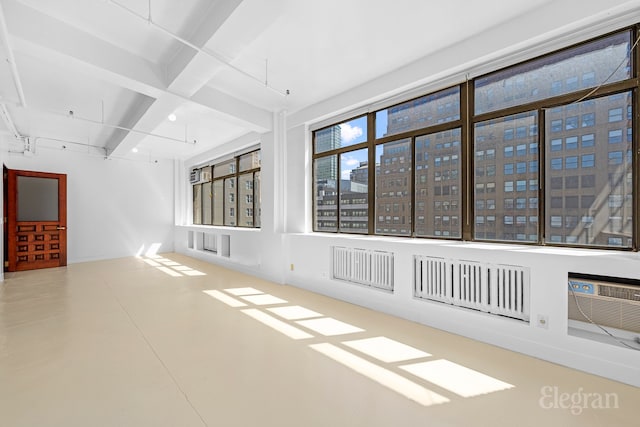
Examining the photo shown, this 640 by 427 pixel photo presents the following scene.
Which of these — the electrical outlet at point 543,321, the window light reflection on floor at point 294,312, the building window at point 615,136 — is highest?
the building window at point 615,136

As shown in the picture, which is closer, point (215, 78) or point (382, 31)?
point (382, 31)

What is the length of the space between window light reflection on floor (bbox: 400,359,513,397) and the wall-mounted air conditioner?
98 centimetres

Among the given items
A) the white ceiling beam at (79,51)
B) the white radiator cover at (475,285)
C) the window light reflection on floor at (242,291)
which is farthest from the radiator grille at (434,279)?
the white ceiling beam at (79,51)

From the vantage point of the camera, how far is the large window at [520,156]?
249cm

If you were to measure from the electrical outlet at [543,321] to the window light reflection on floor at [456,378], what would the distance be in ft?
2.42

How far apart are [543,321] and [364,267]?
6.77 ft

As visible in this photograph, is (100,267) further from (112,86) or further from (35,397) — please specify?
(35,397)

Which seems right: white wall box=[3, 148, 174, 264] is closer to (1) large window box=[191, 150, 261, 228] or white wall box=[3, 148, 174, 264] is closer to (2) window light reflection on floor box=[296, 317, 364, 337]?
(1) large window box=[191, 150, 261, 228]

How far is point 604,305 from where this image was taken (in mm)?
2404

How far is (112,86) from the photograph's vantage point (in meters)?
4.24

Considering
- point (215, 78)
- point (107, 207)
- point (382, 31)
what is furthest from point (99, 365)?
point (107, 207)

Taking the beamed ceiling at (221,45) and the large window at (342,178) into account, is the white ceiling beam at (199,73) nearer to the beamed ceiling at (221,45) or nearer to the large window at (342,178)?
the beamed ceiling at (221,45)

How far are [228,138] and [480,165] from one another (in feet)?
18.6

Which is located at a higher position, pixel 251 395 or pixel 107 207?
pixel 107 207
